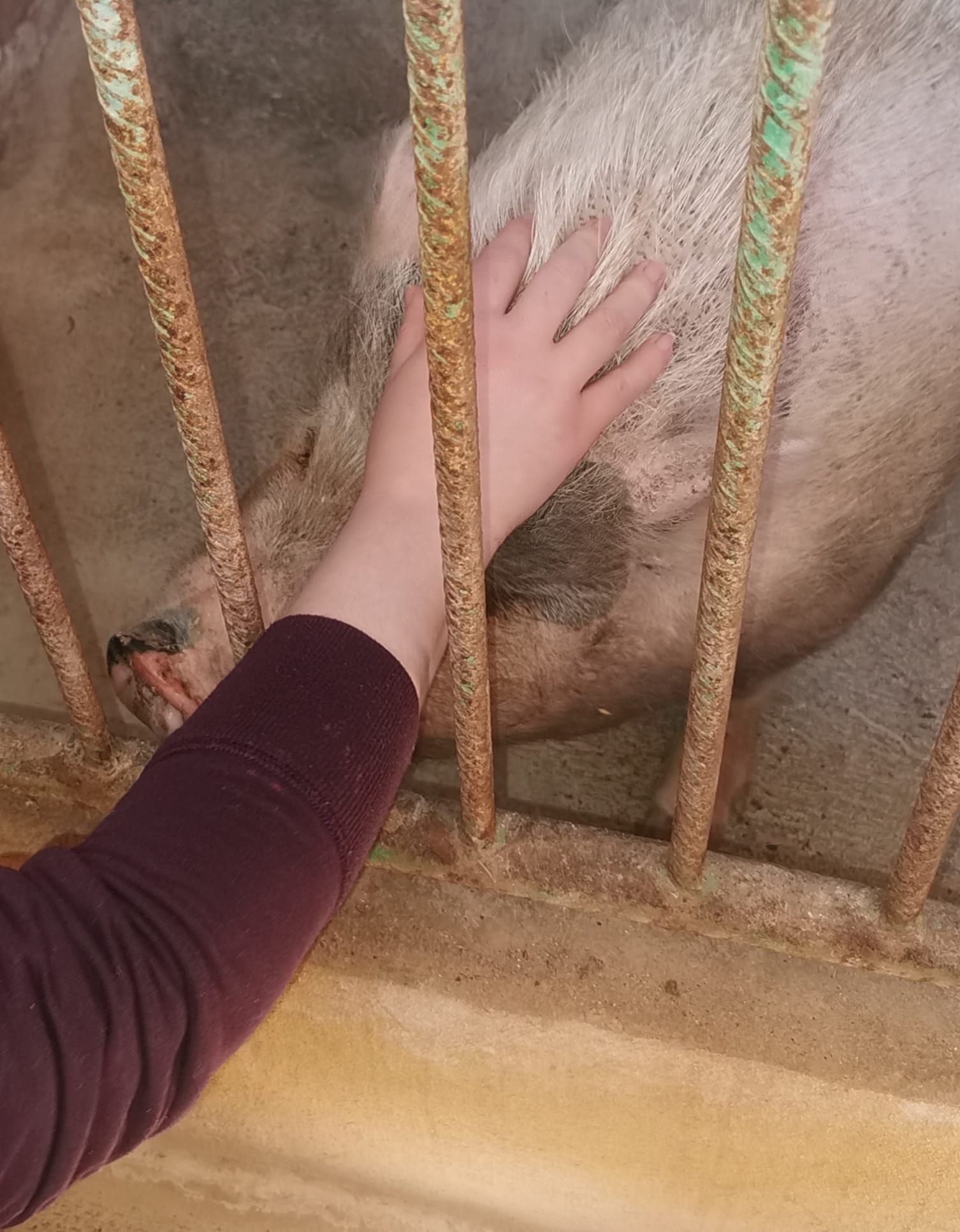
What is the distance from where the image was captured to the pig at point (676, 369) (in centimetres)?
112

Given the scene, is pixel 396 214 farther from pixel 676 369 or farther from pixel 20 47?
pixel 20 47

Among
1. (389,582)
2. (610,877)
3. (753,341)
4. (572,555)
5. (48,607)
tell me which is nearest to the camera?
(753,341)

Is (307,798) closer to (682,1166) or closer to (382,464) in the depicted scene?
(382,464)

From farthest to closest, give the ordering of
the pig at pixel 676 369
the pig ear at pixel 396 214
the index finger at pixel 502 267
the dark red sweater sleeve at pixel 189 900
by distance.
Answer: the pig ear at pixel 396 214 < the pig at pixel 676 369 < the index finger at pixel 502 267 < the dark red sweater sleeve at pixel 189 900

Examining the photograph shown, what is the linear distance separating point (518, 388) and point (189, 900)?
44cm

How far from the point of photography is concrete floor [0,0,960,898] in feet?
5.10

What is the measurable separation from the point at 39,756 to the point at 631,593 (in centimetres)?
61

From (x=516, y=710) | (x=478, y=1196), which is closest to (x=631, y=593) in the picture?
(x=516, y=710)

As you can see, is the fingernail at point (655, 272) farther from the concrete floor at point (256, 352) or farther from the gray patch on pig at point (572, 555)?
the concrete floor at point (256, 352)

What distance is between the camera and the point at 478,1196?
3.63ft

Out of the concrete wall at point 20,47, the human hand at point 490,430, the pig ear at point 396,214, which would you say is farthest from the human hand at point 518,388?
the concrete wall at point 20,47

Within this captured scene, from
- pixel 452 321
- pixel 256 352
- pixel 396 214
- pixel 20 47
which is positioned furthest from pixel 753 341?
pixel 20 47

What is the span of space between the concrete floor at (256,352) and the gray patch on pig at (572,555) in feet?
1.15

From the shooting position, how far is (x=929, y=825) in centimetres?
92
